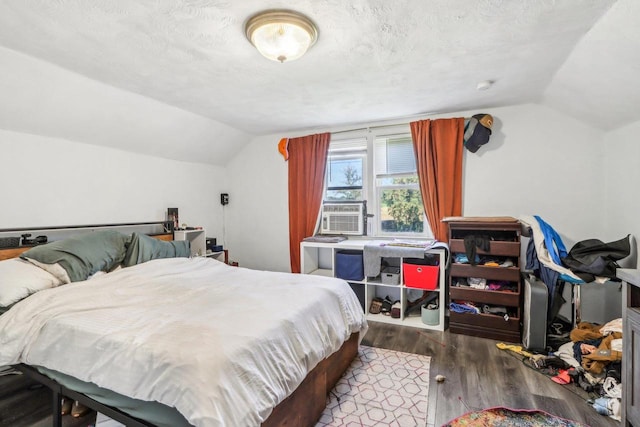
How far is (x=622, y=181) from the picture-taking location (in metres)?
2.68

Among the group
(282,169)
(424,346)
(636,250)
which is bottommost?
(424,346)

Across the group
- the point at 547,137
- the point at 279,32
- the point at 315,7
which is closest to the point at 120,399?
the point at 279,32

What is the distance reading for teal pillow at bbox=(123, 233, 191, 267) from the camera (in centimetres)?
284

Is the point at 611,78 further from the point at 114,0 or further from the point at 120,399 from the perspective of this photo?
the point at 120,399

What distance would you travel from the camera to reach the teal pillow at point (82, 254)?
233cm

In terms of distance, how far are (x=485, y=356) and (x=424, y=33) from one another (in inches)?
102

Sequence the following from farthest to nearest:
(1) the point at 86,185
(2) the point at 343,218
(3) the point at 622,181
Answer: (2) the point at 343,218, (1) the point at 86,185, (3) the point at 622,181

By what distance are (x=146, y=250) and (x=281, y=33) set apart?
7.69 feet

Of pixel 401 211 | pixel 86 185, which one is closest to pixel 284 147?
pixel 401 211

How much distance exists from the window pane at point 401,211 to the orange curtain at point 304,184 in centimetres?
88

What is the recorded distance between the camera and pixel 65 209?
2881 millimetres

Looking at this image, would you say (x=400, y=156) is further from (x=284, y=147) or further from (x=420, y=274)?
(x=284, y=147)

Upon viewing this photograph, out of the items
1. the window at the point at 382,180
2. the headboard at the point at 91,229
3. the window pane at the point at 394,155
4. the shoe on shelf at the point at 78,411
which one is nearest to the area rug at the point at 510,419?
the window at the point at 382,180

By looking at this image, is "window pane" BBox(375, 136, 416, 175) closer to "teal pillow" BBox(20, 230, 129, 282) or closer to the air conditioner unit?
the air conditioner unit
